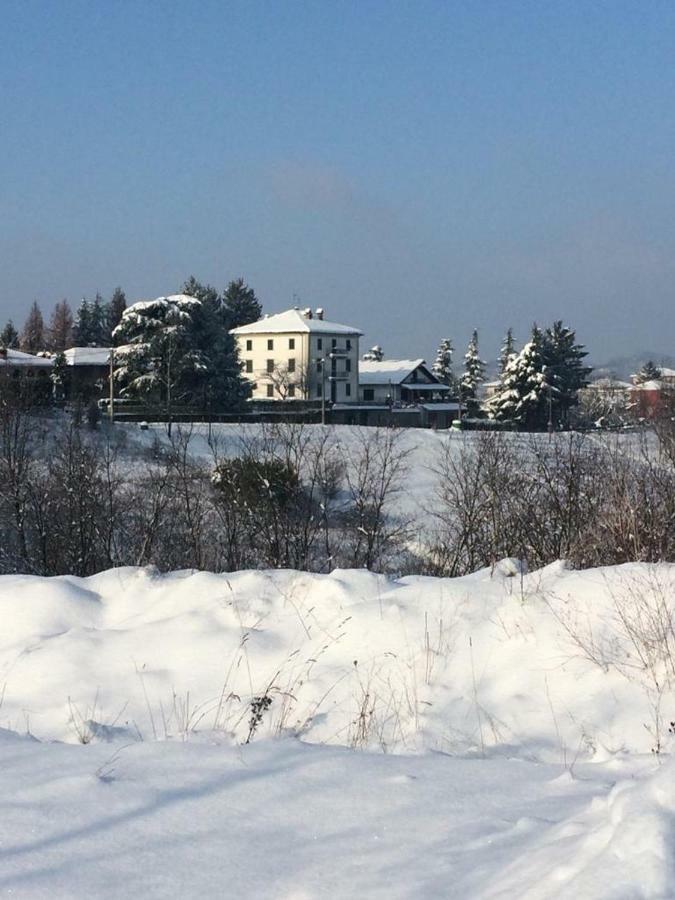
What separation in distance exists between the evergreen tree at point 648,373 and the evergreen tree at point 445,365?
28.4 metres

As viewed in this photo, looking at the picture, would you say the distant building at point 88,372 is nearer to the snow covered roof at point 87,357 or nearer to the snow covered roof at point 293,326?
the snow covered roof at point 87,357

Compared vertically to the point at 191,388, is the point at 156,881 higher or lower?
lower

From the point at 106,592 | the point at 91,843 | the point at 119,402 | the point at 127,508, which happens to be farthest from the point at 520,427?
the point at 91,843

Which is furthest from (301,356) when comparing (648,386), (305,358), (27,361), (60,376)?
(648,386)

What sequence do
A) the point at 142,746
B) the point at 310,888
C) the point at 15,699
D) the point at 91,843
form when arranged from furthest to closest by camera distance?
the point at 15,699 < the point at 142,746 < the point at 91,843 < the point at 310,888

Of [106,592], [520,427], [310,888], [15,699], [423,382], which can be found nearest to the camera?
[310,888]

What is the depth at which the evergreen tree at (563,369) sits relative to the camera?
61906 millimetres

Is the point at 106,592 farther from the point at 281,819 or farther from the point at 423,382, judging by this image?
the point at 423,382

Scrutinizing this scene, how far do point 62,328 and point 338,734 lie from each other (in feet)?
313

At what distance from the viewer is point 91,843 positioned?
352 cm


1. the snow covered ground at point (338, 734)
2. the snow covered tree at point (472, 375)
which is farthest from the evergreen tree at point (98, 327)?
the snow covered ground at point (338, 734)

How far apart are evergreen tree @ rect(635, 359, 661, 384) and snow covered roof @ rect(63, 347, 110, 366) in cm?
6374

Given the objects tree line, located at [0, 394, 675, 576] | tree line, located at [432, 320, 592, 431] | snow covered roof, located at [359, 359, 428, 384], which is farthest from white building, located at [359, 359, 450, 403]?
tree line, located at [0, 394, 675, 576]

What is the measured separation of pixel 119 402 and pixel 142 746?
4926cm
